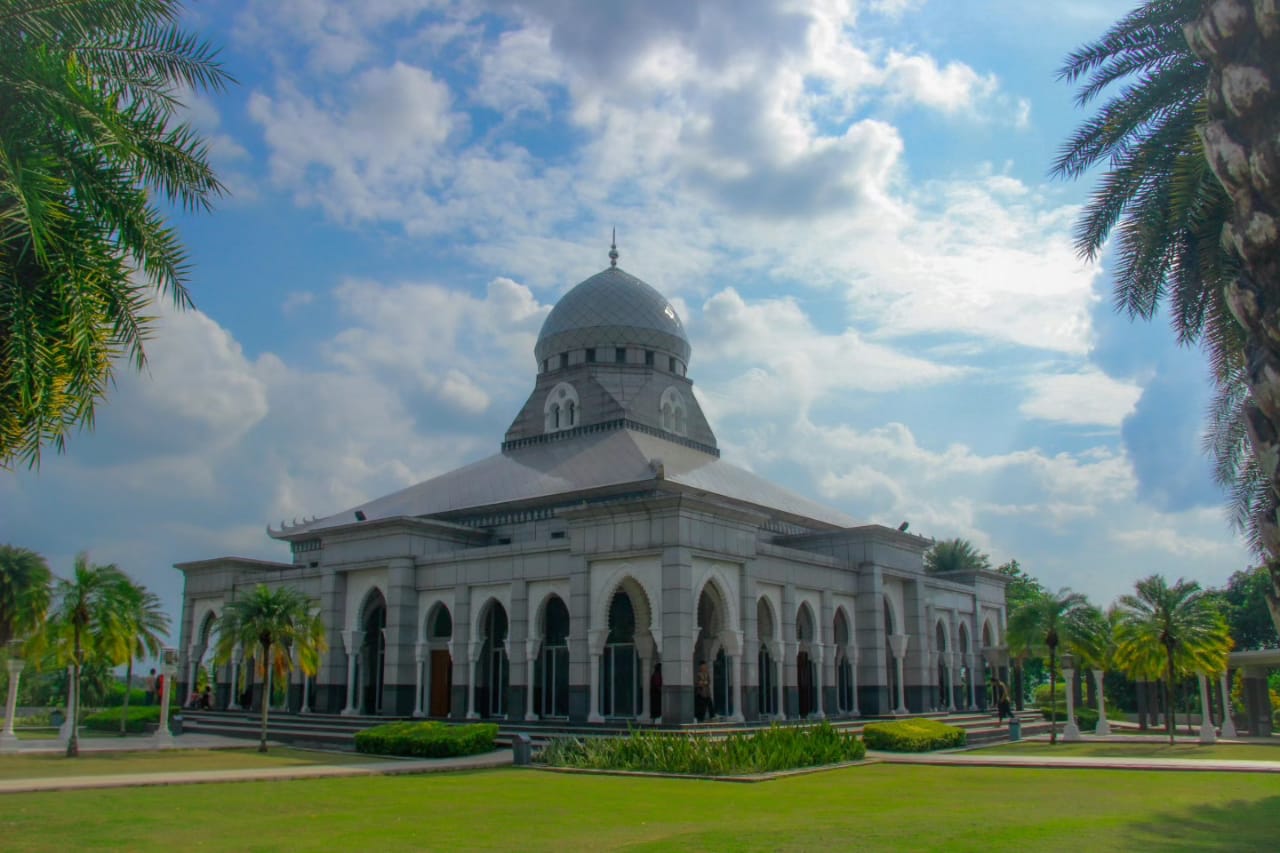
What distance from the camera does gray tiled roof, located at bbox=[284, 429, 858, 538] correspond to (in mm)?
38625

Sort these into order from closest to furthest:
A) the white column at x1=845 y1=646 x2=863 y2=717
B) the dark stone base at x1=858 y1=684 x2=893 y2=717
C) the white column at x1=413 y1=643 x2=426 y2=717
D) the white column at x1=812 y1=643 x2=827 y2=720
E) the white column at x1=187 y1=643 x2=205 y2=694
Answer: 1. the white column at x1=413 y1=643 x2=426 y2=717
2. the white column at x1=812 y1=643 x2=827 y2=720
3. the dark stone base at x1=858 y1=684 x2=893 y2=717
4. the white column at x1=845 y1=646 x2=863 y2=717
5. the white column at x1=187 y1=643 x2=205 y2=694

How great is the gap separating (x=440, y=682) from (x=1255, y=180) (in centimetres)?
3162

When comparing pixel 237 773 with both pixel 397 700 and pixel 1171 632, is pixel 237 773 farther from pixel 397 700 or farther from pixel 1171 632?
pixel 1171 632

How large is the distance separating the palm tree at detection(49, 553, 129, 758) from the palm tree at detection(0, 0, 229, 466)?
17.3 m

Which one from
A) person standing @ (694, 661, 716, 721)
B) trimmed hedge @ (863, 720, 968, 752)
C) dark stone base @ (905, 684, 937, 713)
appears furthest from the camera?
dark stone base @ (905, 684, 937, 713)

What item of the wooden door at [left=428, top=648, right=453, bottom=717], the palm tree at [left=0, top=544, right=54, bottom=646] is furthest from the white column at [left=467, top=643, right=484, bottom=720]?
the palm tree at [left=0, top=544, right=54, bottom=646]

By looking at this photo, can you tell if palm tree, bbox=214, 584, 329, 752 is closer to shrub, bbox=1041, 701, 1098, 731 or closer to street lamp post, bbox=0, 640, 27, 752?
street lamp post, bbox=0, 640, 27, 752

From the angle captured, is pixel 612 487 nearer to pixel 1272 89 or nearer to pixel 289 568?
pixel 289 568

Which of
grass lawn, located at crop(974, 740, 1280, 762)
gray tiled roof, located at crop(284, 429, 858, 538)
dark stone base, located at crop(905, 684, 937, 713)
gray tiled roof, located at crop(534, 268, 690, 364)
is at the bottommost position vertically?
grass lawn, located at crop(974, 740, 1280, 762)

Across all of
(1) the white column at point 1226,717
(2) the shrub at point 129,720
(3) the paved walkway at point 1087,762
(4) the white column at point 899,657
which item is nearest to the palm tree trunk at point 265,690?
(2) the shrub at point 129,720

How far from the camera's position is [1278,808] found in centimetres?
1716

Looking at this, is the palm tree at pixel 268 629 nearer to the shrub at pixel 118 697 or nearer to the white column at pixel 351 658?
the white column at pixel 351 658

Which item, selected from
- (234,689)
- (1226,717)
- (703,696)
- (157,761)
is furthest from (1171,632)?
(234,689)

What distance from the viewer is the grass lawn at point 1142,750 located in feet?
98.4
